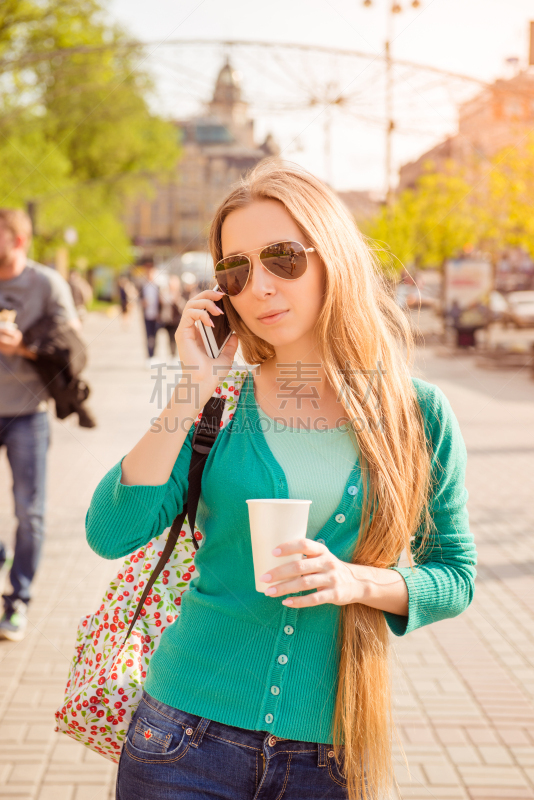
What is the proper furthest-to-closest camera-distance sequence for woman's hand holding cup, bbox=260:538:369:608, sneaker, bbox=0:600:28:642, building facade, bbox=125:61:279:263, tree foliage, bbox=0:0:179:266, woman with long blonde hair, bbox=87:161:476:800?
tree foliage, bbox=0:0:179:266 → building facade, bbox=125:61:279:263 → sneaker, bbox=0:600:28:642 → woman with long blonde hair, bbox=87:161:476:800 → woman's hand holding cup, bbox=260:538:369:608

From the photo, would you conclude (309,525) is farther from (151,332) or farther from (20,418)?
(151,332)

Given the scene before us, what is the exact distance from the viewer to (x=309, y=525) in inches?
57.0

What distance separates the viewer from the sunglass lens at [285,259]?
59.1 inches

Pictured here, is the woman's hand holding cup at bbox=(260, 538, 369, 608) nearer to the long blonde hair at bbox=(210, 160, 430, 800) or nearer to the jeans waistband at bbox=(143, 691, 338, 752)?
the long blonde hair at bbox=(210, 160, 430, 800)

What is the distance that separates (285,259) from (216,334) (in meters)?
0.23

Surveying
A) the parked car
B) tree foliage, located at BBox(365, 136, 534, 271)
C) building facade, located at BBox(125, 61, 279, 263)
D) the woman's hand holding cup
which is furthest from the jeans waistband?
the parked car

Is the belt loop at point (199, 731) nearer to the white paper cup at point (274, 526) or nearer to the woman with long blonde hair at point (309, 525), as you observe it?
the woman with long blonde hair at point (309, 525)

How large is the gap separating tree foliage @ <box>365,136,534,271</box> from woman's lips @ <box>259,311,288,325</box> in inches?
545

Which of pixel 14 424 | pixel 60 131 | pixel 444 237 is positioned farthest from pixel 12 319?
pixel 60 131

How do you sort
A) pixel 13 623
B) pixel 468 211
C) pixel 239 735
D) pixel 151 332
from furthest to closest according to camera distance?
pixel 468 211 < pixel 151 332 < pixel 13 623 < pixel 239 735

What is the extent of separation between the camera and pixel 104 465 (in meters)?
7.07

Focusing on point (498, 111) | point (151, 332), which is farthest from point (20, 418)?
point (151, 332)

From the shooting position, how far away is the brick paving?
277cm

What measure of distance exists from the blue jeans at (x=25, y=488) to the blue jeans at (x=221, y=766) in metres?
2.62
